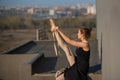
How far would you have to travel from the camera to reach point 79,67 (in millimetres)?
4852

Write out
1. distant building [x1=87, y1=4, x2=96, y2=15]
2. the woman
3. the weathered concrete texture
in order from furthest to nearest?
distant building [x1=87, y1=4, x2=96, y2=15] < the weathered concrete texture < the woman

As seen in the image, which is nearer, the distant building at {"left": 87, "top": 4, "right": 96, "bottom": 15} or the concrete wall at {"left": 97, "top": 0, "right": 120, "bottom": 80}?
the concrete wall at {"left": 97, "top": 0, "right": 120, "bottom": 80}

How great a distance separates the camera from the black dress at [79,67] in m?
4.82

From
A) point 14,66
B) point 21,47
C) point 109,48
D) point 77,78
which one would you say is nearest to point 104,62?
point 109,48

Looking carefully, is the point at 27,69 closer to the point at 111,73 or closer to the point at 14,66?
the point at 14,66

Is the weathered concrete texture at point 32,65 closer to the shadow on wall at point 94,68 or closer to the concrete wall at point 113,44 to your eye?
the shadow on wall at point 94,68

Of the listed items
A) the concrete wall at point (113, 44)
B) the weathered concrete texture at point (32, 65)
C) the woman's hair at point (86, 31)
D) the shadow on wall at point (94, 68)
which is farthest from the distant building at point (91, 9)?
the woman's hair at point (86, 31)

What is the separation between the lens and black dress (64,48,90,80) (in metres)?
4.82

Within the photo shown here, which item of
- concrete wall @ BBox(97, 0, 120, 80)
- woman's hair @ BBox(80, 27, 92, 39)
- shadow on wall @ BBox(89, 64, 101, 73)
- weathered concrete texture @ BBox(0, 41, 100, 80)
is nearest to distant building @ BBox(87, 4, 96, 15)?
weathered concrete texture @ BBox(0, 41, 100, 80)

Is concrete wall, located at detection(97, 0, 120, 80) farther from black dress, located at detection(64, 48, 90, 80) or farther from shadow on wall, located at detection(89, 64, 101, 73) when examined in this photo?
shadow on wall, located at detection(89, 64, 101, 73)

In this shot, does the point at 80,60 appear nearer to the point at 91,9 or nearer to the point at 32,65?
the point at 32,65

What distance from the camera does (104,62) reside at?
5754 mm

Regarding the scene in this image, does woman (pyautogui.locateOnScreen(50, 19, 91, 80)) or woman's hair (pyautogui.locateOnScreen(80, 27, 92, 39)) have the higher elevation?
woman's hair (pyautogui.locateOnScreen(80, 27, 92, 39))

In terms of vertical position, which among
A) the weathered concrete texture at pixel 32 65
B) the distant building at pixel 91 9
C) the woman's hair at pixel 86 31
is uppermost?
the woman's hair at pixel 86 31
